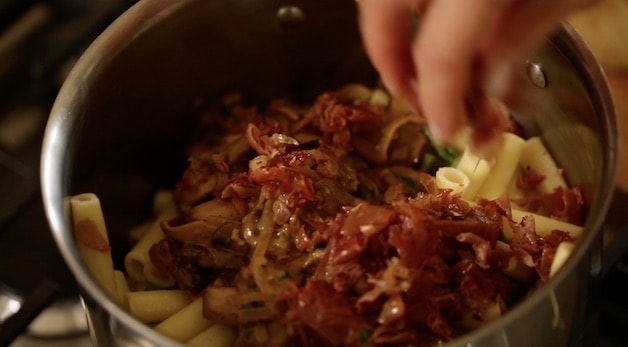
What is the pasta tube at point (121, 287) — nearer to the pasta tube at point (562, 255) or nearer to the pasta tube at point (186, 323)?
the pasta tube at point (186, 323)

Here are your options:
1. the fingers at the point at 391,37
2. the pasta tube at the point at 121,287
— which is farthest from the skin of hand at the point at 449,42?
the pasta tube at the point at 121,287

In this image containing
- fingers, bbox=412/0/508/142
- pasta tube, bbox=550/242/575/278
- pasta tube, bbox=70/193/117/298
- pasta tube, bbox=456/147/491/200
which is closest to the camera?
fingers, bbox=412/0/508/142

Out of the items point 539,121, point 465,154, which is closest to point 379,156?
point 465,154

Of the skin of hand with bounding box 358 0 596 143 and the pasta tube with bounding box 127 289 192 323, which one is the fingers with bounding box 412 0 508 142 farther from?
the pasta tube with bounding box 127 289 192 323

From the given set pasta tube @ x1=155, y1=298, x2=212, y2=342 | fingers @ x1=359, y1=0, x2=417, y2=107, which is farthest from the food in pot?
fingers @ x1=359, y1=0, x2=417, y2=107

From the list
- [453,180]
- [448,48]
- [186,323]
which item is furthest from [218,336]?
[448,48]

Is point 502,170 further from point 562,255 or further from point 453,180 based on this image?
point 562,255

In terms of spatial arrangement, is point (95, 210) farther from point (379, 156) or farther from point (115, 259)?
point (379, 156)
